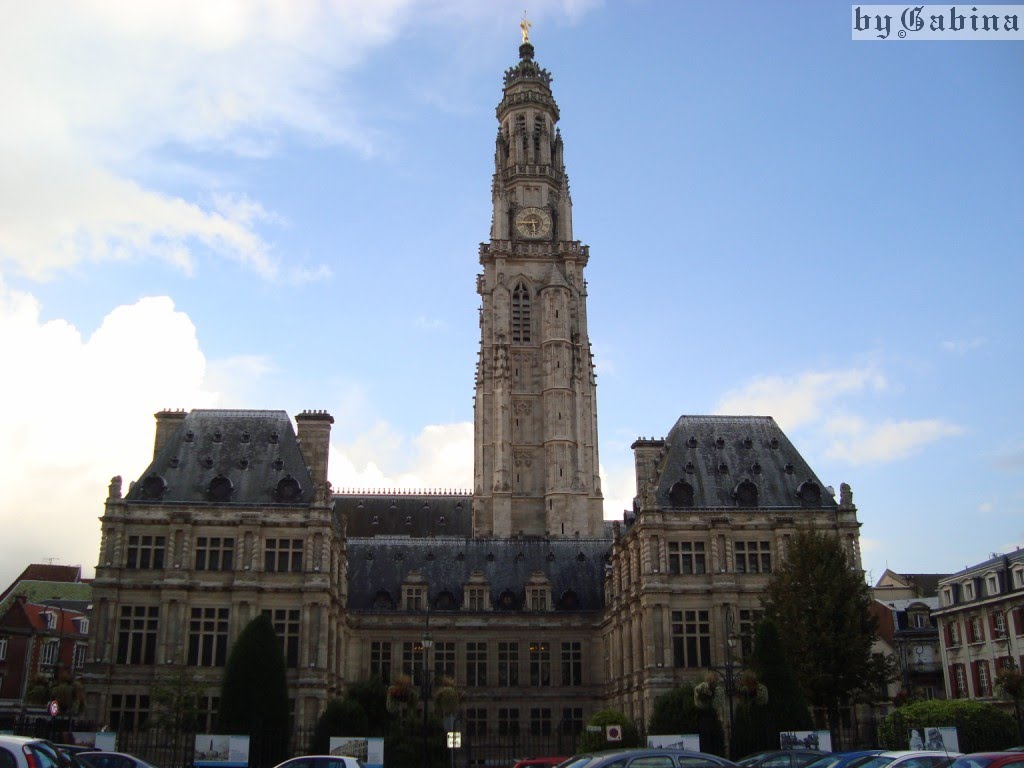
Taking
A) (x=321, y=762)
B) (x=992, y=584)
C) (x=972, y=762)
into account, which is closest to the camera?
(x=972, y=762)

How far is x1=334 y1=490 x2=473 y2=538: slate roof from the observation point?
268 ft

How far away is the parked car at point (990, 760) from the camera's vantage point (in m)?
18.4

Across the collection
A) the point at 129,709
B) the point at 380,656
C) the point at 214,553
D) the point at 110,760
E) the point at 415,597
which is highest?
the point at 214,553

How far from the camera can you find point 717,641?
2014 inches

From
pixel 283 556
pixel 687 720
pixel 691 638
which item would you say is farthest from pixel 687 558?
pixel 283 556

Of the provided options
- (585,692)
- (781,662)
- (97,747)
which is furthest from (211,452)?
(781,662)

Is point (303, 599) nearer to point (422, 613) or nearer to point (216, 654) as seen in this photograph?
point (216, 654)

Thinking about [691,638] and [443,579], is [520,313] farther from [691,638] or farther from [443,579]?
[691,638]

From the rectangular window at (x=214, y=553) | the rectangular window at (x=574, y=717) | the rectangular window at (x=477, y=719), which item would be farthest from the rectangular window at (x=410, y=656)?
the rectangular window at (x=214, y=553)

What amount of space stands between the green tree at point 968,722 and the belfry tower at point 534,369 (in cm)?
4093

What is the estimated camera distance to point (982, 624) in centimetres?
5466

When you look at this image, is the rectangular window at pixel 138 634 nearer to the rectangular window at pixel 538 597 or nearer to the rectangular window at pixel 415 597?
the rectangular window at pixel 415 597

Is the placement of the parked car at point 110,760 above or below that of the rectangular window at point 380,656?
below

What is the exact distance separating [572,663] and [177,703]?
27180 millimetres
